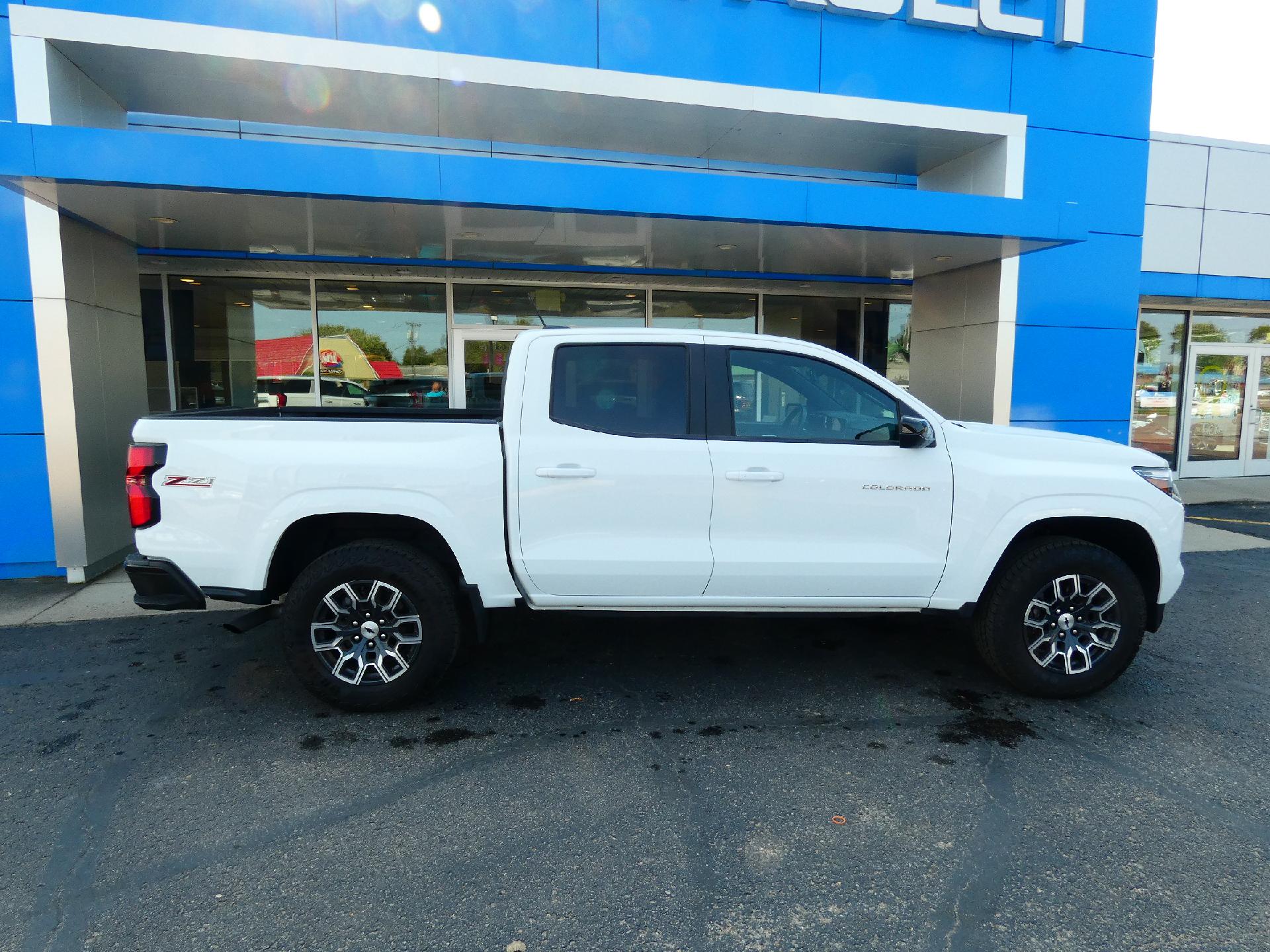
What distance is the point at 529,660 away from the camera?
4.94m

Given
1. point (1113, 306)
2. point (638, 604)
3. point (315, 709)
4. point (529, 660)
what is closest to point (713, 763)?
point (638, 604)

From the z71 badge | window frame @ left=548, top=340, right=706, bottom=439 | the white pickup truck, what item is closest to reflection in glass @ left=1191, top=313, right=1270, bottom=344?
the white pickup truck

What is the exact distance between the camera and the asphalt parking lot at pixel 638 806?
2574 millimetres

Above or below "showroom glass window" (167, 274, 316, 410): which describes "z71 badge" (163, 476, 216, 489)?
below

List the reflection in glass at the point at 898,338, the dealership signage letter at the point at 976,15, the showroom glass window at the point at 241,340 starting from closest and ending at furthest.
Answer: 1. the dealership signage letter at the point at 976,15
2. the showroom glass window at the point at 241,340
3. the reflection in glass at the point at 898,338

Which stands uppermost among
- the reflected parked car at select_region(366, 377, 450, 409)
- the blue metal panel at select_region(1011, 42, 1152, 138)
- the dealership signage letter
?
the dealership signage letter

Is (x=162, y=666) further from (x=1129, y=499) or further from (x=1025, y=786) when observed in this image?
(x=1129, y=499)

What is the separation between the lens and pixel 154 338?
1059 cm

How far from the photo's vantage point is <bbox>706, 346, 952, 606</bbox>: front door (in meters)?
4.08

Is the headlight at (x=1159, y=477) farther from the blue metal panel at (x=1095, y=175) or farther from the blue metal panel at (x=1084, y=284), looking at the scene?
the blue metal panel at (x=1095, y=175)

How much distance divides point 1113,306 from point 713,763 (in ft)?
28.7

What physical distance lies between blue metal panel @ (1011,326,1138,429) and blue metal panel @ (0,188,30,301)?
9.98m

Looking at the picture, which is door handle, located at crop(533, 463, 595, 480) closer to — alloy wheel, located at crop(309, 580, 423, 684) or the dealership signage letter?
alloy wheel, located at crop(309, 580, 423, 684)

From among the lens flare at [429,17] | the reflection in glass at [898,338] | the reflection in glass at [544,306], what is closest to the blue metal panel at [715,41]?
the lens flare at [429,17]
